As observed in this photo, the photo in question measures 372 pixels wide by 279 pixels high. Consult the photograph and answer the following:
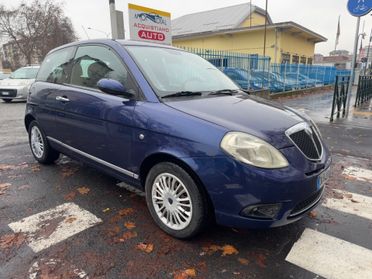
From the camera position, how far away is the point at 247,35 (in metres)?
24.9

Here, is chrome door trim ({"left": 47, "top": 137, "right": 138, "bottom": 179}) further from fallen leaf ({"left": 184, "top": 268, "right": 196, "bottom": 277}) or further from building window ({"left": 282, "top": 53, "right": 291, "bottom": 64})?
building window ({"left": 282, "top": 53, "right": 291, "bottom": 64})

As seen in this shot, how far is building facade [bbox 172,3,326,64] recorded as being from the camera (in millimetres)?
23848

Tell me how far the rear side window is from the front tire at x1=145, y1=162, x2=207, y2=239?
80.2 inches

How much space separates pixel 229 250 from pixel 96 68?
2.46m

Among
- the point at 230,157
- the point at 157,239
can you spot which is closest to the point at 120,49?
the point at 230,157

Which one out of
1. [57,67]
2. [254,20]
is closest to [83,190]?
[57,67]

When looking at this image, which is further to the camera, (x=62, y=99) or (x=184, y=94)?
(x=62, y=99)

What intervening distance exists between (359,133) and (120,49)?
263 inches

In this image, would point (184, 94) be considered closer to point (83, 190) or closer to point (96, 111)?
point (96, 111)

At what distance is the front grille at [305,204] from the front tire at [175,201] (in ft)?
2.40

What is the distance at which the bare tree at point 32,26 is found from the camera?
35.8 meters

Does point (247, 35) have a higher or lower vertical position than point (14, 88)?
higher

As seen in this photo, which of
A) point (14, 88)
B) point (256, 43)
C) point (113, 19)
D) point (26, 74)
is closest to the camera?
point (113, 19)

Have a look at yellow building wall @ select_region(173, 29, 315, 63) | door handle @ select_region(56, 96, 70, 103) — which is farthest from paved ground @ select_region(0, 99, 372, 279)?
yellow building wall @ select_region(173, 29, 315, 63)
